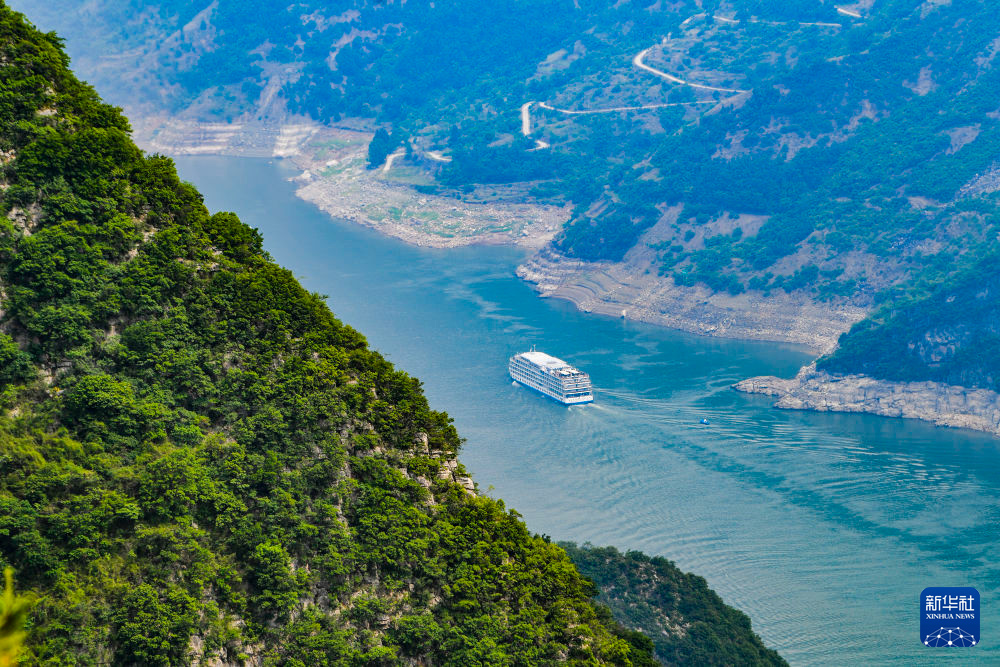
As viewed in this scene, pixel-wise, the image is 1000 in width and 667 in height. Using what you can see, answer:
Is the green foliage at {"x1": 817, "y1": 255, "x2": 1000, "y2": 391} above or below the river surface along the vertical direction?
above

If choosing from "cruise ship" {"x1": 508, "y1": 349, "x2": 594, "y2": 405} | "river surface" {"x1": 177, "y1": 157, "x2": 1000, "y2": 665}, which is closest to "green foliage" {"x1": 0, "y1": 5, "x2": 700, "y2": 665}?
"river surface" {"x1": 177, "y1": 157, "x2": 1000, "y2": 665}

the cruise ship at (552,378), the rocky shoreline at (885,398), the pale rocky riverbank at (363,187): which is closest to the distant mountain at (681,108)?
the rocky shoreline at (885,398)

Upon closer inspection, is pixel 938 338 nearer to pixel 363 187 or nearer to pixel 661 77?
pixel 661 77

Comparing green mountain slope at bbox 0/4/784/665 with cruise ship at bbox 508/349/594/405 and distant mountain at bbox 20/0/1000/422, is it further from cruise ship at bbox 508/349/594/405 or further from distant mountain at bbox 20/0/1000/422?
distant mountain at bbox 20/0/1000/422

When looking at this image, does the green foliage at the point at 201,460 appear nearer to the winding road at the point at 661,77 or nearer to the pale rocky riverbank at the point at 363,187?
the pale rocky riverbank at the point at 363,187

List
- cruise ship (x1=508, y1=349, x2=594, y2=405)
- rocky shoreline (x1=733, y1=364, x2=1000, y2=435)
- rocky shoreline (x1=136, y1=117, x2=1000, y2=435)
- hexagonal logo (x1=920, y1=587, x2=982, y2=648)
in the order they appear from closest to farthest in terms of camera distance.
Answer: hexagonal logo (x1=920, y1=587, x2=982, y2=648), cruise ship (x1=508, y1=349, x2=594, y2=405), rocky shoreline (x1=733, y1=364, x2=1000, y2=435), rocky shoreline (x1=136, y1=117, x2=1000, y2=435)
